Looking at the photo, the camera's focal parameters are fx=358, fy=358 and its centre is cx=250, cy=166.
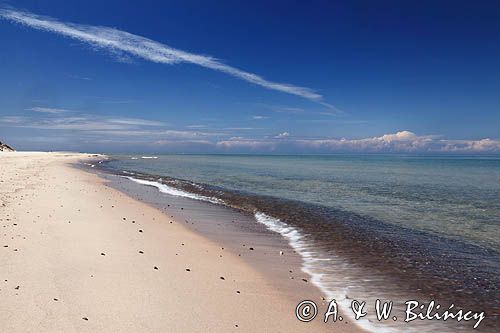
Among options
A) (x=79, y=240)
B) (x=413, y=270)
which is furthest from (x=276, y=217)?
(x=79, y=240)

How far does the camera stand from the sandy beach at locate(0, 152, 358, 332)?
5434 millimetres

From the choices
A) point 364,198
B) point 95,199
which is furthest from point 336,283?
point 364,198

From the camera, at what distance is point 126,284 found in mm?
6848

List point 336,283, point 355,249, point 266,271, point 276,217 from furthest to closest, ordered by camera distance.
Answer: point 276,217, point 355,249, point 266,271, point 336,283

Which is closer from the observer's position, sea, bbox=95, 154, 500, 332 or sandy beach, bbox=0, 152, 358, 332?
sandy beach, bbox=0, 152, 358, 332

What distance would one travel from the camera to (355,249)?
11422mm

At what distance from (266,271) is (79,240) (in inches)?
203

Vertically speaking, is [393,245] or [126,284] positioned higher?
[126,284]

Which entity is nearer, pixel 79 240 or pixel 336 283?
pixel 336 283

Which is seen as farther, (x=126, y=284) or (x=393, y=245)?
(x=393, y=245)

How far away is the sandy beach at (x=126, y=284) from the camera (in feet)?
17.8

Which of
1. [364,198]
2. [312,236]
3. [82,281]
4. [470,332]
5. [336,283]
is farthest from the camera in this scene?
[364,198]

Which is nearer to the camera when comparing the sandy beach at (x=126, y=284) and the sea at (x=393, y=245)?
the sandy beach at (x=126, y=284)

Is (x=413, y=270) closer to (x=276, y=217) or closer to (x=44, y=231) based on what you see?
(x=276, y=217)
